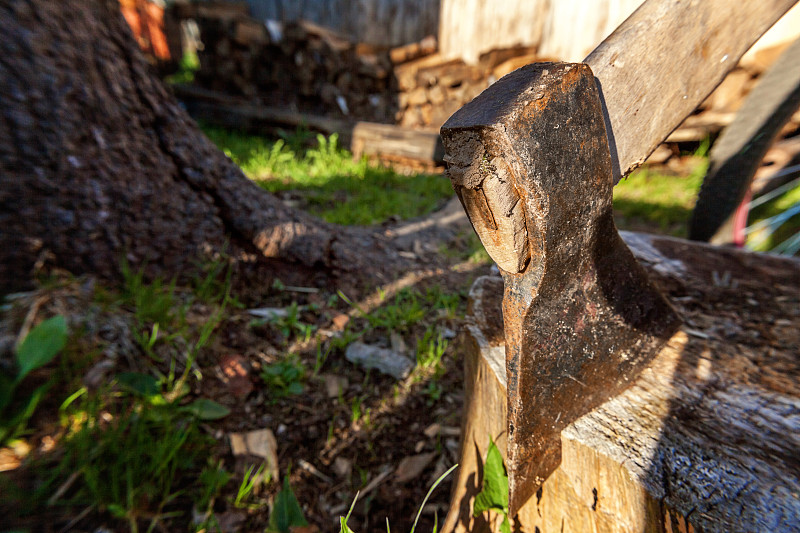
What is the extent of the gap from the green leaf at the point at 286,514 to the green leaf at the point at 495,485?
483 mm

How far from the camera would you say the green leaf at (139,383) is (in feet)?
4.49

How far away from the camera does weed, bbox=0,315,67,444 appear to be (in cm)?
125

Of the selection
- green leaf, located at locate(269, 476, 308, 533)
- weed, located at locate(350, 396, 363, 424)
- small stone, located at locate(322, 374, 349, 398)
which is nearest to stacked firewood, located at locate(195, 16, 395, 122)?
small stone, located at locate(322, 374, 349, 398)

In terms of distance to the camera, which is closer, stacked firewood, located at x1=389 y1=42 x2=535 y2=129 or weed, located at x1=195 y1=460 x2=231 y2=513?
weed, located at x1=195 y1=460 x2=231 y2=513

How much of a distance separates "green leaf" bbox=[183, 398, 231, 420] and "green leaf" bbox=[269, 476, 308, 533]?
0.51 metres

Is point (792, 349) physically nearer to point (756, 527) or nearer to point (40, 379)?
point (756, 527)

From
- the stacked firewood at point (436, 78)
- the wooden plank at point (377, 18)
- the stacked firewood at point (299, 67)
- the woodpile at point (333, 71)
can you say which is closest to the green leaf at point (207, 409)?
the woodpile at point (333, 71)

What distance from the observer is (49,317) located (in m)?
1.44

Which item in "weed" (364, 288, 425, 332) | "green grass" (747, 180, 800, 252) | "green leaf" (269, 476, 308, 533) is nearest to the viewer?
"green leaf" (269, 476, 308, 533)

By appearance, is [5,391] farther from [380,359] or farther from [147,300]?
[380,359]

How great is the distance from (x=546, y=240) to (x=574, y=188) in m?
0.12

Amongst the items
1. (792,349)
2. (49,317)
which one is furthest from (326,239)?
(792,349)

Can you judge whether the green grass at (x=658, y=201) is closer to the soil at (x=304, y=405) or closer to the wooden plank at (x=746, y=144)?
the wooden plank at (x=746, y=144)

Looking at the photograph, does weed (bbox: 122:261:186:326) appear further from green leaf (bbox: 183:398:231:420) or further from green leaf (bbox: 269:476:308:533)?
green leaf (bbox: 269:476:308:533)
